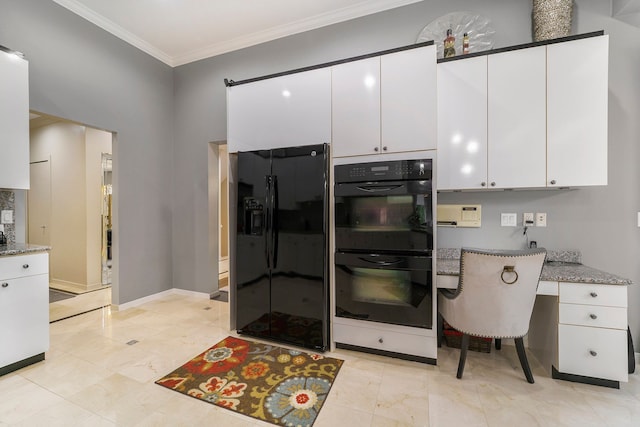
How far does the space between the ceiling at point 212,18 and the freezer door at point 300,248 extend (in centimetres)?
179

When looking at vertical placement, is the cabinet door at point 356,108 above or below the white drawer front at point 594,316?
above

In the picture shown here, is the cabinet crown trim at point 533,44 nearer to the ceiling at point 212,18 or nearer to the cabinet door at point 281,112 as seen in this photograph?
the ceiling at point 212,18

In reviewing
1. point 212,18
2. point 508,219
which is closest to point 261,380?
point 508,219

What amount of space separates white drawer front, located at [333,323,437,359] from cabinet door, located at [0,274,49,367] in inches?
95.0

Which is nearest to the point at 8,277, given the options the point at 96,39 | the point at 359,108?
the point at 96,39

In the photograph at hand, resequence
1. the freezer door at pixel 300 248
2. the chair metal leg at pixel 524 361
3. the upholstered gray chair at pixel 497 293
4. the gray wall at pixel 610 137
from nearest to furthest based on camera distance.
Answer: the upholstered gray chair at pixel 497 293 → the chair metal leg at pixel 524 361 → the gray wall at pixel 610 137 → the freezer door at pixel 300 248

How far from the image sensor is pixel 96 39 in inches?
122

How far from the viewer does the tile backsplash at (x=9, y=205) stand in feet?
8.16

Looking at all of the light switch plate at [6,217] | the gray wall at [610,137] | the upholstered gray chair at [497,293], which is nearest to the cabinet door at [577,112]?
the gray wall at [610,137]

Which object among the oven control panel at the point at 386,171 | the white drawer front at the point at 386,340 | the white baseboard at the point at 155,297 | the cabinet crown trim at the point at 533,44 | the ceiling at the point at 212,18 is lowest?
the white baseboard at the point at 155,297

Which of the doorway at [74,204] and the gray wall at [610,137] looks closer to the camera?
the gray wall at [610,137]

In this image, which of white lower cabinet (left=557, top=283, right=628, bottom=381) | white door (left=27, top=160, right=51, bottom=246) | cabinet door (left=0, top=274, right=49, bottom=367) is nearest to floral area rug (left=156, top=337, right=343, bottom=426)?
cabinet door (left=0, top=274, right=49, bottom=367)

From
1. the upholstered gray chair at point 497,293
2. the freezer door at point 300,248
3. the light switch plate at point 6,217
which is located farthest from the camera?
the light switch plate at point 6,217

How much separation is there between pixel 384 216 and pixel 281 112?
1384 mm
